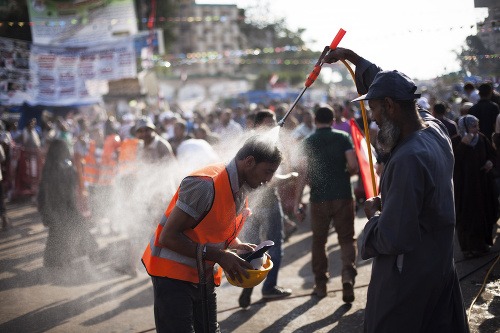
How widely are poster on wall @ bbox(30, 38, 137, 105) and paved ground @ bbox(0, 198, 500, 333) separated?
6502 millimetres

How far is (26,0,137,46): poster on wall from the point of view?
16.3 m

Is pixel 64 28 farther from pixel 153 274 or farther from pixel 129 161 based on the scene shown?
pixel 153 274

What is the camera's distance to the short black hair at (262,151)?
323 cm

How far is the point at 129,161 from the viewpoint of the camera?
7.51 metres

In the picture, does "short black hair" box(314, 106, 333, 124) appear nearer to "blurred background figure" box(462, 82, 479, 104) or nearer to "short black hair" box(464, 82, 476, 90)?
"blurred background figure" box(462, 82, 479, 104)

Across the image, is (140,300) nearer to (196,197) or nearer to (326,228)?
(326,228)

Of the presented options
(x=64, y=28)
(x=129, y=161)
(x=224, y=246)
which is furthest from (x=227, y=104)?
(x=224, y=246)

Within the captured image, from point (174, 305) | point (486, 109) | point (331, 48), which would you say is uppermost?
point (331, 48)

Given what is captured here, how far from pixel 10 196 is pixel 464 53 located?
1193 cm

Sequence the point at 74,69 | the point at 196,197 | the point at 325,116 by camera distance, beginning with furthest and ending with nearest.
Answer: the point at 74,69
the point at 325,116
the point at 196,197

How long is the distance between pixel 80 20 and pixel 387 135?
15.5m

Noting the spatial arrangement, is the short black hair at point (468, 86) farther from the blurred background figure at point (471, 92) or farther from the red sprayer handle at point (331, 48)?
the red sprayer handle at point (331, 48)

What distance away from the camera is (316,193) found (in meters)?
6.24

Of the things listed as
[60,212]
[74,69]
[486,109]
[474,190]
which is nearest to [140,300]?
[60,212]
